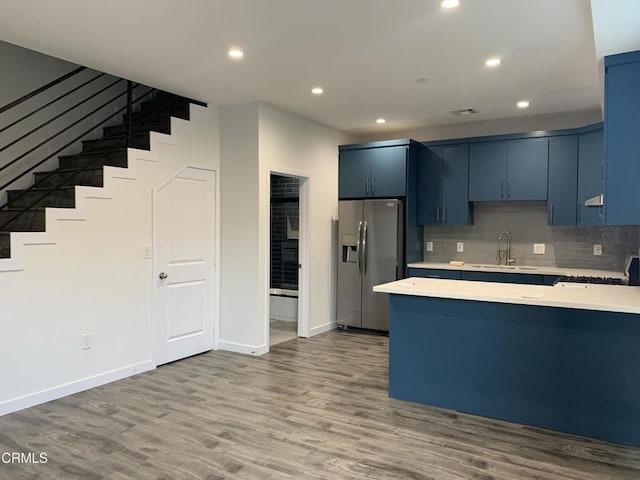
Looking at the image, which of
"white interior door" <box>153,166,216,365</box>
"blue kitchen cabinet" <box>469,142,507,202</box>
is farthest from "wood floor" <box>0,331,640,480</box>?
"blue kitchen cabinet" <box>469,142,507,202</box>

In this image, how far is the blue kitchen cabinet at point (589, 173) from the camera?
497 centimetres

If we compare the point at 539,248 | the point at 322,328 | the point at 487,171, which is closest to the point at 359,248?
the point at 322,328

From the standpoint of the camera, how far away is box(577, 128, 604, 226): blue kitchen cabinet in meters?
4.97

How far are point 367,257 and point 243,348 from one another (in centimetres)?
193

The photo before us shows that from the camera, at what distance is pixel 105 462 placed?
2682mm

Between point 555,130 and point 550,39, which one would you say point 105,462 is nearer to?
point 550,39

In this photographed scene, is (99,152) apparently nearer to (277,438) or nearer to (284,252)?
(284,252)

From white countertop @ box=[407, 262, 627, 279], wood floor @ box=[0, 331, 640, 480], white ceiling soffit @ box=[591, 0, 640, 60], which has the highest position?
white ceiling soffit @ box=[591, 0, 640, 60]

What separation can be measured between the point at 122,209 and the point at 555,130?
15.6ft

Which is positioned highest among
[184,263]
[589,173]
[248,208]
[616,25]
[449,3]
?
[449,3]

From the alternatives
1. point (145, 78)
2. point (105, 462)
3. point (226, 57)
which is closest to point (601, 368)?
point (105, 462)

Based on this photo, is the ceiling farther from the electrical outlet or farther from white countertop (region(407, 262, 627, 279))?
the electrical outlet

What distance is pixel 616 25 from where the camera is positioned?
2.50 meters

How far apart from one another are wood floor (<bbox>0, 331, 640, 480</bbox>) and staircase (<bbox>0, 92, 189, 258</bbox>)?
140 centimetres
